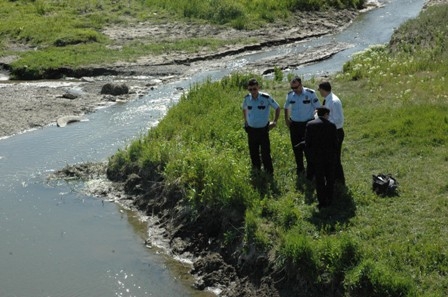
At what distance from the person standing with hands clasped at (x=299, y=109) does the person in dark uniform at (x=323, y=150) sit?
1.09 meters

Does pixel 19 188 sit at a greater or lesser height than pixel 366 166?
lesser

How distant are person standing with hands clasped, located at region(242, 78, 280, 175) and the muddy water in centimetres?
292

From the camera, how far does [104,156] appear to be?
22516mm

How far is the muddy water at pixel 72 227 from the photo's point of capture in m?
14.9

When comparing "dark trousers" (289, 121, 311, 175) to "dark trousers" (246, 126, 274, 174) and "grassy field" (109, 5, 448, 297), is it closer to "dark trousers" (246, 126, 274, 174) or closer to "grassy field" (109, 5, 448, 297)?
"grassy field" (109, 5, 448, 297)

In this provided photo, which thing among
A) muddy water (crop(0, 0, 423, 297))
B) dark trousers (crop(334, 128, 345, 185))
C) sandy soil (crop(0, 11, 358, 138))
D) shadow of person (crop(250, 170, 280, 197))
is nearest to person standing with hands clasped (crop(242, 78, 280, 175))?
shadow of person (crop(250, 170, 280, 197))

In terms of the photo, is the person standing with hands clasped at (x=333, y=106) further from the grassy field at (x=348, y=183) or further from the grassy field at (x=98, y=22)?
the grassy field at (x=98, y=22)

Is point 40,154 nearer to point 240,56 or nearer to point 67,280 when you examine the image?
point 67,280

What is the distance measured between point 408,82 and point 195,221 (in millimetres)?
10079

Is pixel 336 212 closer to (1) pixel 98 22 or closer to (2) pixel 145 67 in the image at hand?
(2) pixel 145 67

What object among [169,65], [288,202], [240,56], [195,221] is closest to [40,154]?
[195,221]

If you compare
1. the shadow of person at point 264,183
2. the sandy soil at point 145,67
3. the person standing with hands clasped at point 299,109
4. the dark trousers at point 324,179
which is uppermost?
the person standing with hands clasped at point 299,109

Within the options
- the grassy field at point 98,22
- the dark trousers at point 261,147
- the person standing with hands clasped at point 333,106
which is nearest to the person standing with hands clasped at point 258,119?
the dark trousers at point 261,147

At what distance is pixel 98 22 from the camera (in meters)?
43.7
